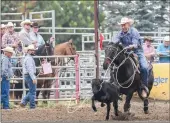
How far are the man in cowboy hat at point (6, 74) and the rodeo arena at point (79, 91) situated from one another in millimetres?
146

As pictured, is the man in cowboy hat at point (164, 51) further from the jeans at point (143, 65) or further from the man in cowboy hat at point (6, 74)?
the man in cowboy hat at point (6, 74)

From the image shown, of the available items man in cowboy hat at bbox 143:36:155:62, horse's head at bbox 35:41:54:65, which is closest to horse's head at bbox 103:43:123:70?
horse's head at bbox 35:41:54:65

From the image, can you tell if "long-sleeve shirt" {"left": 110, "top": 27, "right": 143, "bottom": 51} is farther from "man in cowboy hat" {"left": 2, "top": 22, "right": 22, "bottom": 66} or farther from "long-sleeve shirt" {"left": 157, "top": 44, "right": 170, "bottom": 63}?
"long-sleeve shirt" {"left": 157, "top": 44, "right": 170, "bottom": 63}

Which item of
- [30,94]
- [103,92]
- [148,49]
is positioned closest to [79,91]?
[30,94]

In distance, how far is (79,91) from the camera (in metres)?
20.2

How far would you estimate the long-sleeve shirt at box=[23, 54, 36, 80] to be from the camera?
1881cm

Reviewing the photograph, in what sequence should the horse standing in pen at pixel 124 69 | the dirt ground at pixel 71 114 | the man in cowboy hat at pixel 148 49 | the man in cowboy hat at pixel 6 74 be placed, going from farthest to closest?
the man in cowboy hat at pixel 148 49 → the man in cowboy hat at pixel 6 74 → the horse standing in pen at pixel 124 69 → the dirt ground at pixel 71 114

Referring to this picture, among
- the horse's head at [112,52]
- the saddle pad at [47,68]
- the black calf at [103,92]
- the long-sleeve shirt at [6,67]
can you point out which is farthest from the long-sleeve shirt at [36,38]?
the black calf at [103,92]

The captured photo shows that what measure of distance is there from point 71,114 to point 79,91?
10.7ft

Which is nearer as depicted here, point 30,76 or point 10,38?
point 30,76

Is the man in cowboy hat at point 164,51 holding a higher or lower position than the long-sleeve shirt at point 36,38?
lower

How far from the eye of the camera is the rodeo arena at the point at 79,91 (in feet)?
52.1

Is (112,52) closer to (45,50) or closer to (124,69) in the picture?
(124,69)

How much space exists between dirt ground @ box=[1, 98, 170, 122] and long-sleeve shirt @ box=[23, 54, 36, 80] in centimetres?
88
